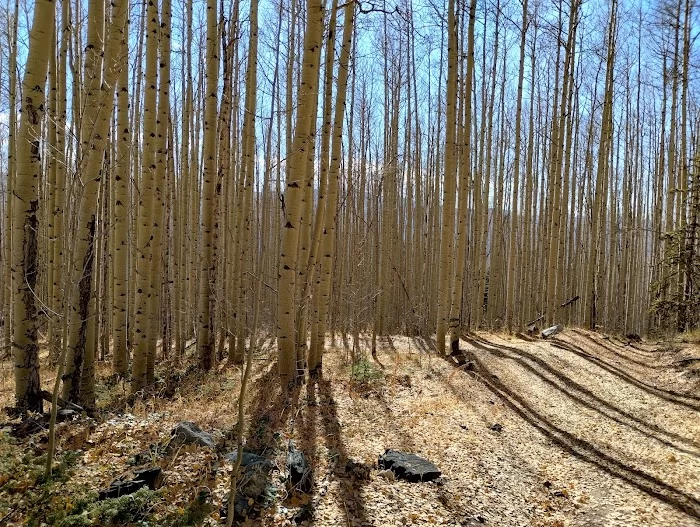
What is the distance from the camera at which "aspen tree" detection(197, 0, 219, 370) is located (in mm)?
7102

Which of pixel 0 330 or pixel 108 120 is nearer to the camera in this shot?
pixel 108 120

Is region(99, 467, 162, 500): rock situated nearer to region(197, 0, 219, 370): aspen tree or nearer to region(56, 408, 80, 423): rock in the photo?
region(56, 408, 80, 423): rock

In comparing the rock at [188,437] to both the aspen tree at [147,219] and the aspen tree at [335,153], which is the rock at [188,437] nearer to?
the aspen tree at [147,219]

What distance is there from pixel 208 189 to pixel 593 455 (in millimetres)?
6123

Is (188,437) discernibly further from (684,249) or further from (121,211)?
(684,249)

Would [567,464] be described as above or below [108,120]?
below

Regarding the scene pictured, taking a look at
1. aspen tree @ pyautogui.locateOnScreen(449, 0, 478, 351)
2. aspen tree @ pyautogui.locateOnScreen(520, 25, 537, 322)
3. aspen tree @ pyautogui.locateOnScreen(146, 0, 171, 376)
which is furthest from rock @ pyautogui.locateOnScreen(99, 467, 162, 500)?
aspen tree @ pyautogui.locateOnScreen(520, 25, 537, 322)

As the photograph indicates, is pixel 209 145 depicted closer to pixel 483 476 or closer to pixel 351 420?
pixel 351 420

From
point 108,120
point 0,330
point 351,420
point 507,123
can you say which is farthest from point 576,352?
point 0,330

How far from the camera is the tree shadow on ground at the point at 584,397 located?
17.6 ft

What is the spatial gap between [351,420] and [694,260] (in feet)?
29.9

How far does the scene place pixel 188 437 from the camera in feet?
13.3

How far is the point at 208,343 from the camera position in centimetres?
780

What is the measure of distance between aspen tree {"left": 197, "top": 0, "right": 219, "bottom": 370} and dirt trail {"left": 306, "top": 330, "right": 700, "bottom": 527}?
2142mm
